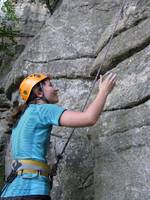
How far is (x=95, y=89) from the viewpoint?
6930 mm

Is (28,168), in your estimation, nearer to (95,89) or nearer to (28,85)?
(28,85)

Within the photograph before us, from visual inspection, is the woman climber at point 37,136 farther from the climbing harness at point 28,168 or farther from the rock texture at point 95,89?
the rock texture at point 95,89

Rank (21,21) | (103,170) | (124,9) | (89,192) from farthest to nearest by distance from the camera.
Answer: (21,21)
(124,9)
(89,192)
(103,170)

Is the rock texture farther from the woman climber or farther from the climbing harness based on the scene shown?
the climbing harness

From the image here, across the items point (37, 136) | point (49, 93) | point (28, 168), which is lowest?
point (28, 168)

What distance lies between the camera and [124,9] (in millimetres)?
7375

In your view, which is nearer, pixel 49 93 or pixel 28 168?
pixel 28 168

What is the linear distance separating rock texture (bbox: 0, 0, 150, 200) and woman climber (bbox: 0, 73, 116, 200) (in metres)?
0.60

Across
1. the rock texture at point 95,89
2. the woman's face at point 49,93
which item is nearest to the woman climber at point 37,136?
the woman's face at point 49,93

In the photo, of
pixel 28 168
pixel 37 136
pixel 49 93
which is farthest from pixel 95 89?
pixel 28 168

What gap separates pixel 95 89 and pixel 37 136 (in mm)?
1715

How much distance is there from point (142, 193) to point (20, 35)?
37.9 ft

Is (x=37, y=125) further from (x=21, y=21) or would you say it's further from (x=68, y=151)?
(x=21, y=21)

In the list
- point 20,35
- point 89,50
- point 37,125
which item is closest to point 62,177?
point 37,125
